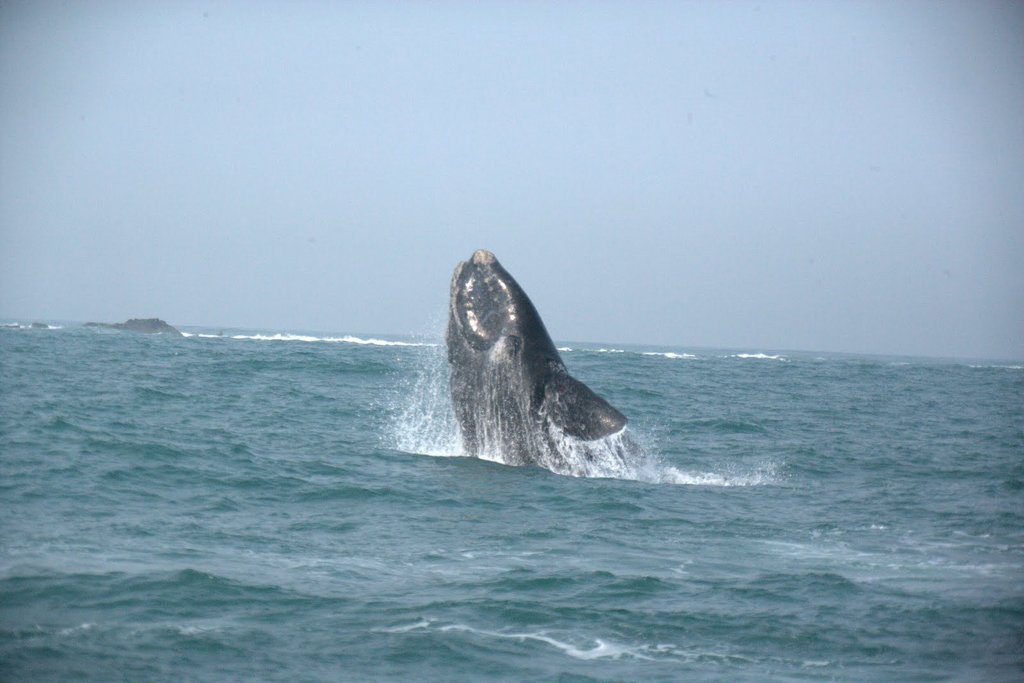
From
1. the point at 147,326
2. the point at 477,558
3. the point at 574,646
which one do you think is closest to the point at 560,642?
the point at 574,646

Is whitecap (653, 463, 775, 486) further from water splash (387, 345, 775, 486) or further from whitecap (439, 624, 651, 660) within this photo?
whitecap (439, 624, 651, 660)

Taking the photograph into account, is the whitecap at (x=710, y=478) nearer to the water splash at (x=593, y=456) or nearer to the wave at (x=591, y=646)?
the water splash at (x=593, y=456)

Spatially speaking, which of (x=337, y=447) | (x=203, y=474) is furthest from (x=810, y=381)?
(x=203, y=474)

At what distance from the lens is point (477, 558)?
1023 centimetres

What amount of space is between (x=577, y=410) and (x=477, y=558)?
369 cm

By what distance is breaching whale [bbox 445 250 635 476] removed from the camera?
13.6 metres

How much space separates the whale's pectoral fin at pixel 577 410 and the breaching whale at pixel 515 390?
0.01 m

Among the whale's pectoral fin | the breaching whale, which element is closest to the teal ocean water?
the breaching whale

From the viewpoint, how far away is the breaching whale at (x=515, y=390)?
13648mm

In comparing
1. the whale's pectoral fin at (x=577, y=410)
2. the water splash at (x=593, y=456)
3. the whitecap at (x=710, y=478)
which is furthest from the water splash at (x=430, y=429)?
the whitecap at (x=710, y=478)

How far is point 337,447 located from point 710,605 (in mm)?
9667

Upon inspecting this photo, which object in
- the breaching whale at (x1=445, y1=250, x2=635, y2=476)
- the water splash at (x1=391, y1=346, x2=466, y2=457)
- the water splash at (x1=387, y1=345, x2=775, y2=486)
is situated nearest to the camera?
the breaching whale at (x1=445, y1=250, x2=635, y2=476)

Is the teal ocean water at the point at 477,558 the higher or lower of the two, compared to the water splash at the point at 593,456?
lower

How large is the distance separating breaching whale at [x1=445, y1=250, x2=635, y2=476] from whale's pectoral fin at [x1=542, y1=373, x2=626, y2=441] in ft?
0.04
